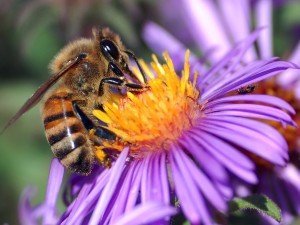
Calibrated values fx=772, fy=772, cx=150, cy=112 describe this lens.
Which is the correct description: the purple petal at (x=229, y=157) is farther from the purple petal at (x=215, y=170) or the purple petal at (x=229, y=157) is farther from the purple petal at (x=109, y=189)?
the purple petal at (x=109, y=189)

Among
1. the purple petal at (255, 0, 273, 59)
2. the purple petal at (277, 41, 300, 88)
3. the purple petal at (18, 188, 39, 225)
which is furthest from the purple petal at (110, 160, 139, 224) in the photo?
the purple petal at (255, 0, 273, 59)

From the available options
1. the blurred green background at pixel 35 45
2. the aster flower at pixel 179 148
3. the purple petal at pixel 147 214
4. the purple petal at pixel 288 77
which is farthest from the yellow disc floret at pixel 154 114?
the blurred green background at pixel 35 45

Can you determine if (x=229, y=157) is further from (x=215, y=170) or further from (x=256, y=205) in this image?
(x=256, y=205)

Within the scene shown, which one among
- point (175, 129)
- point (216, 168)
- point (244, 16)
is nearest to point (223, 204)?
point (216, 168)

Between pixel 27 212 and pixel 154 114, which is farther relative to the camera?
pixel 27 212

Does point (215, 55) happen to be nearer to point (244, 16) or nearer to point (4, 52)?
point (244, 16)

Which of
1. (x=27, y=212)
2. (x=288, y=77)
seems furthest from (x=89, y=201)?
(x=288, y=77)
